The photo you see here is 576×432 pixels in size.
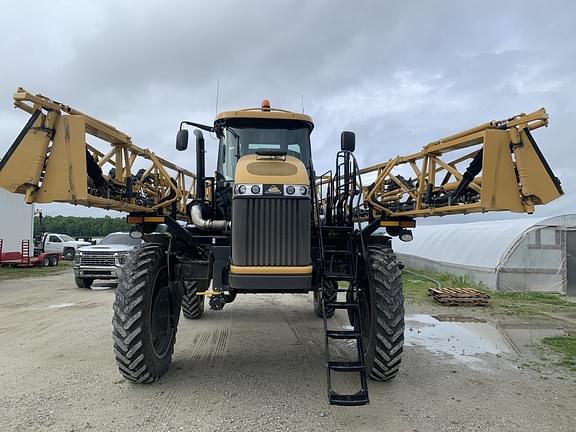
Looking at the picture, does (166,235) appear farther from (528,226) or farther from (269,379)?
(528,226)

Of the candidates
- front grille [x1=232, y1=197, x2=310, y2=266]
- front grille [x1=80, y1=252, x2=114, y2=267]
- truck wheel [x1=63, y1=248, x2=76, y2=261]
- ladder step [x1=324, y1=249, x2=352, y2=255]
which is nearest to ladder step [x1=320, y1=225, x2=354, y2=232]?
ladder step [x1=324, y1=249, x2=352, y2=255]

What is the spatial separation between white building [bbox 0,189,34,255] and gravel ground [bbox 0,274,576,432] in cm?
1593

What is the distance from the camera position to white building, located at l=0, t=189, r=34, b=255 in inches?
880

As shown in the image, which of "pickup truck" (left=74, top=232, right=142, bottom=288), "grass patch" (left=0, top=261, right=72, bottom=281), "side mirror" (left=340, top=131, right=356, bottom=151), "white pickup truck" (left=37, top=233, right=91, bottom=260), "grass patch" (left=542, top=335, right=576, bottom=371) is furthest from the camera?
"white pickup truck" (left=37, top=233, right=91, bottom=260)

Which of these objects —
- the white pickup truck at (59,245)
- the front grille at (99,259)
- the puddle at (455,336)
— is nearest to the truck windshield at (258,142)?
the puddle at (455,336)

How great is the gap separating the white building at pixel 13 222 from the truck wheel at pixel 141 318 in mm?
19402

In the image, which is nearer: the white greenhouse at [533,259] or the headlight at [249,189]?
the headlight at [249,189]

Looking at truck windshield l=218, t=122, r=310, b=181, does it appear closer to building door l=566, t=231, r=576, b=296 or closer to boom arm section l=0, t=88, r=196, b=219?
boom arm section l=0, t=88, r=196, b=219

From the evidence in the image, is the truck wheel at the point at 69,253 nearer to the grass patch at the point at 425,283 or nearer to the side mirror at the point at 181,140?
the grass patch at the point at 425,283

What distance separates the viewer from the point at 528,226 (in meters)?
15.2

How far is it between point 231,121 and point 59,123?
6.97 ft

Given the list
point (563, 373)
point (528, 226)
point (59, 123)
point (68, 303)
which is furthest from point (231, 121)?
point (528, 226)

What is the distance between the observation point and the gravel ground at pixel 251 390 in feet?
14.7

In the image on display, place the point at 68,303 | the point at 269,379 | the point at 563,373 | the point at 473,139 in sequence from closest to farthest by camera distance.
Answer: the point at 473,139
the point at 269,379
the point at 563,373
the point at 68,303
